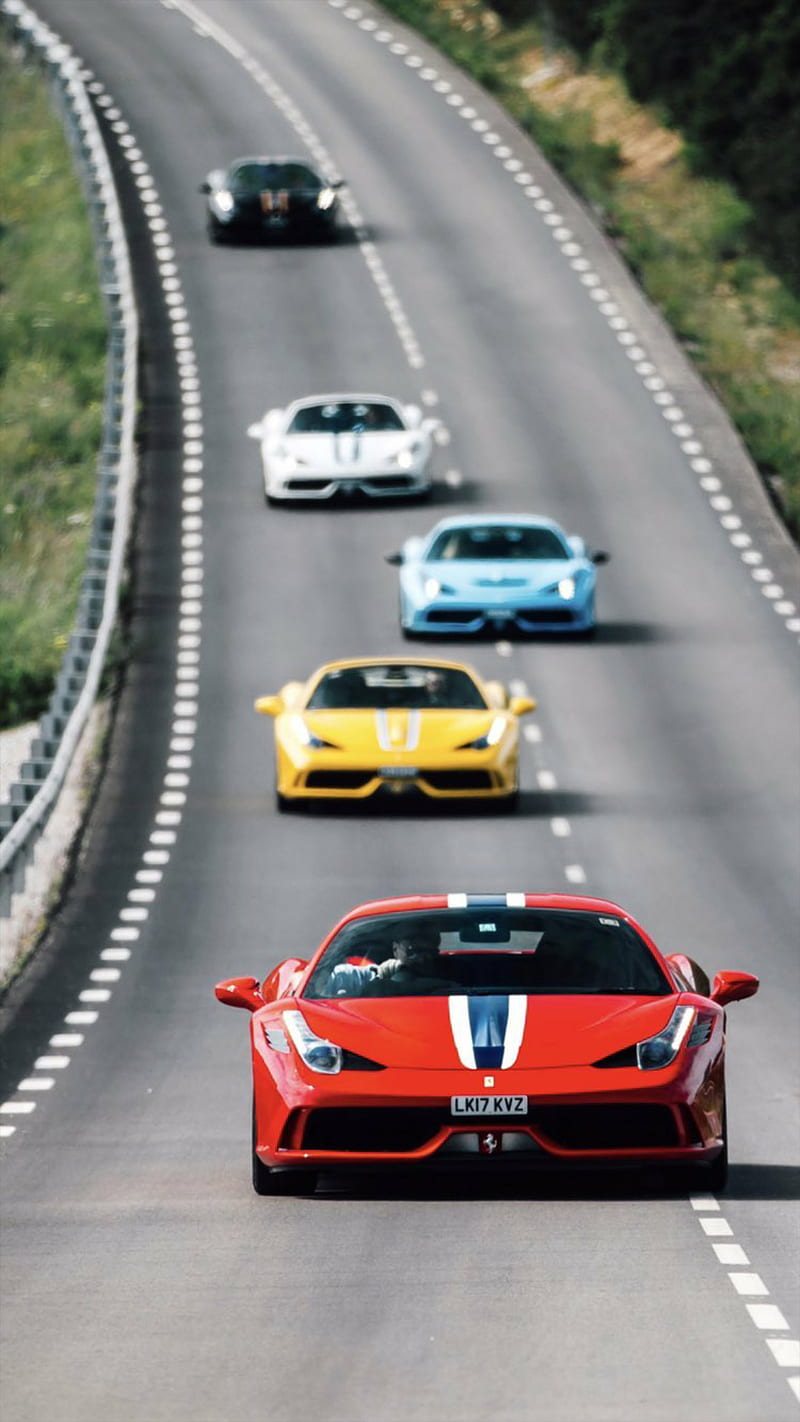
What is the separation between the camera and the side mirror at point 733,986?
12516 mm

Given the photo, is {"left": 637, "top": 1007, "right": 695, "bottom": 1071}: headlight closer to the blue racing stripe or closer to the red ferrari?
the red ferrari

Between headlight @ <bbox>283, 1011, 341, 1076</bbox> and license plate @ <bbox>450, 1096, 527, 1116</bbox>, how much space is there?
562 mm

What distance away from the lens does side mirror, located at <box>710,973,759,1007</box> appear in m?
12.5

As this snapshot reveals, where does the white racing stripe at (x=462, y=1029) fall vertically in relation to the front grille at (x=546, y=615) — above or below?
above

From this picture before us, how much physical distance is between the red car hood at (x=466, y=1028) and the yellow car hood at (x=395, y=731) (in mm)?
13892

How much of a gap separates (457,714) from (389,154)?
4059cm

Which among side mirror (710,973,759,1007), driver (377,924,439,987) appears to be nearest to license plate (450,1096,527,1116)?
driver (377,924,439,987)

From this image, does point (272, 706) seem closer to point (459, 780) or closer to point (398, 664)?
point (398, 664)

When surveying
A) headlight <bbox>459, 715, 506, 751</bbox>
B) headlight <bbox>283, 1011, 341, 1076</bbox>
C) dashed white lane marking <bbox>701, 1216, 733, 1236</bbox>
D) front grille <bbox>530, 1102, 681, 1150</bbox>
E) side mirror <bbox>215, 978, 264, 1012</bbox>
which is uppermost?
headlight <bbox>283, 1011, 341, 1076</bbox>

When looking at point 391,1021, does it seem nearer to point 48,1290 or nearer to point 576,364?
point 48,1290

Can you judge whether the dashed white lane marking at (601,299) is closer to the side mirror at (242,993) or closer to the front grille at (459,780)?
the front grille at (459,780)

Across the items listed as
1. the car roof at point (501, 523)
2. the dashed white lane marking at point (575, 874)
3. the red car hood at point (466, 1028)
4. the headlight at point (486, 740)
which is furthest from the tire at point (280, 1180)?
the car roof at point (501, 523)

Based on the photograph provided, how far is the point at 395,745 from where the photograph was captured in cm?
2612

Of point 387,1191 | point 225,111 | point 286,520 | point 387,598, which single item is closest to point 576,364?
point 286,520
